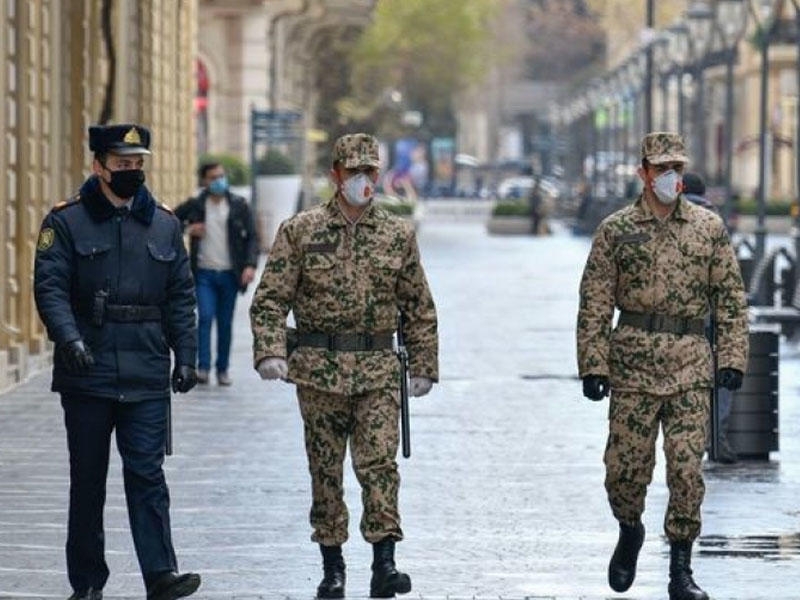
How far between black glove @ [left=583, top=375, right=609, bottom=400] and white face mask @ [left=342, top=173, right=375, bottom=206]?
1.17 m

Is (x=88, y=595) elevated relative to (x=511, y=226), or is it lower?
elevated

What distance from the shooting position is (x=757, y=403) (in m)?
17.3

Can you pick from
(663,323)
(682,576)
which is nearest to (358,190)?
(663,323)

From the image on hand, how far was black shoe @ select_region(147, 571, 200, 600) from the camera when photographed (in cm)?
1123

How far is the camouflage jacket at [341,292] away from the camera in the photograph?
11.6m

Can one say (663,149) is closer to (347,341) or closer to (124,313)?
(347,341)

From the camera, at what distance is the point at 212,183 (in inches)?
872

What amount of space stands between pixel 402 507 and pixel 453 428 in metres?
4.60

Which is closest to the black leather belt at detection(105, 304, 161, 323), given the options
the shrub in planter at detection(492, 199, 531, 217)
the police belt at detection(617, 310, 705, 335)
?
the police belt at detection(617, 310, 705, 335)

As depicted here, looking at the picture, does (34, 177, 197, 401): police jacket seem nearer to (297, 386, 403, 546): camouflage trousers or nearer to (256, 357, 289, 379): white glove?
(256, 357, 289, 379): white glove

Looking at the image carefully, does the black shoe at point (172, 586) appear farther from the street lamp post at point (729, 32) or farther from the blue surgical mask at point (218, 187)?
the street lamp post at point (729, 32)

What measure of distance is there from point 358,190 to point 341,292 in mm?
427

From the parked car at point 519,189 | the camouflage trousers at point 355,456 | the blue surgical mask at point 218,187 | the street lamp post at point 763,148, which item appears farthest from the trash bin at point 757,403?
the parked car at point 519,189

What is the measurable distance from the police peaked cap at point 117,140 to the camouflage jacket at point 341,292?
2.52 feet
